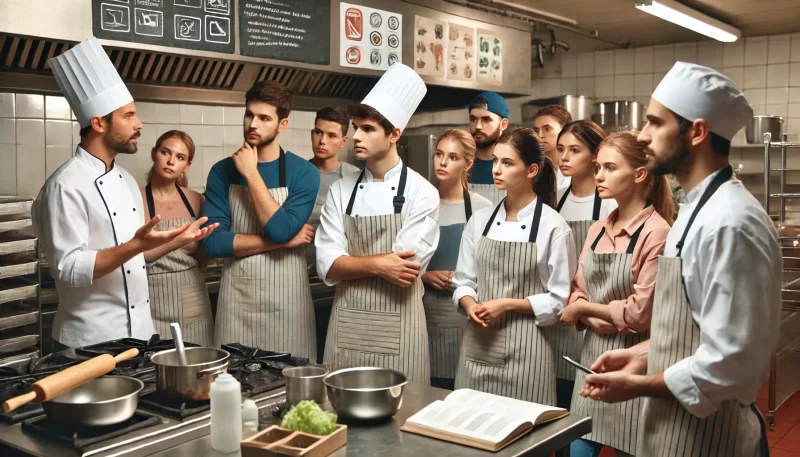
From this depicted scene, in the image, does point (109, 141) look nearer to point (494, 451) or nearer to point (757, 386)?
point (494, 451)

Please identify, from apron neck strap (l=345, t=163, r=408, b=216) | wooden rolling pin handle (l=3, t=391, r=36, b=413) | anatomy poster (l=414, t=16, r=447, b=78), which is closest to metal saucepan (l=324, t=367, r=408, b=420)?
wooden rolling pin handle (l=3, t=391, r=36, b=413)

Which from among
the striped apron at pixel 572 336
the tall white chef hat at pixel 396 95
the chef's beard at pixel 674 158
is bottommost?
the striped apron at pixel 572 336

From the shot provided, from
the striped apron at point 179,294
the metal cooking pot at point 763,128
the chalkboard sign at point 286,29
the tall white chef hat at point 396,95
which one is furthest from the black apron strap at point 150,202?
the metal cooking pot at point 763,128

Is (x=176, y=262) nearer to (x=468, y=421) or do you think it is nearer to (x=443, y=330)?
(x=443, y=330)

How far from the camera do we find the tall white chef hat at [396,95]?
3.05m

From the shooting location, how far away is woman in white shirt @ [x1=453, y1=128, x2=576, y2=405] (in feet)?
9.20

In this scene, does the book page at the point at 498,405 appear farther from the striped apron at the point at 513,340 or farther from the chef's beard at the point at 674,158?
the striped apron at the point at 513,340

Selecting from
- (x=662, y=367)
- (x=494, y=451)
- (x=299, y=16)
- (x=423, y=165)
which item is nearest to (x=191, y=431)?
(x=494, y=451)

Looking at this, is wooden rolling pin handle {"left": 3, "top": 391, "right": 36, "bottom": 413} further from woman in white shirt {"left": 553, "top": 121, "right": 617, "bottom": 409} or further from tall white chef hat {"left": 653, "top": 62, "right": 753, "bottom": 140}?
woman in white shirt {"left": 553, "top": 121, "right": 617, "bottom": 409}

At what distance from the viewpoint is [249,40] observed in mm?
3930

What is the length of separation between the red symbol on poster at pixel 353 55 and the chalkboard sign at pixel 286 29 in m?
0.15

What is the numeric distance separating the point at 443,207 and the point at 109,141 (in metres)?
1.53

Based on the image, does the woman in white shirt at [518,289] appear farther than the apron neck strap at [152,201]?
No

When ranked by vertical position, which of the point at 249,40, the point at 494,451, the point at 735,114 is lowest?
the point at 494,451
